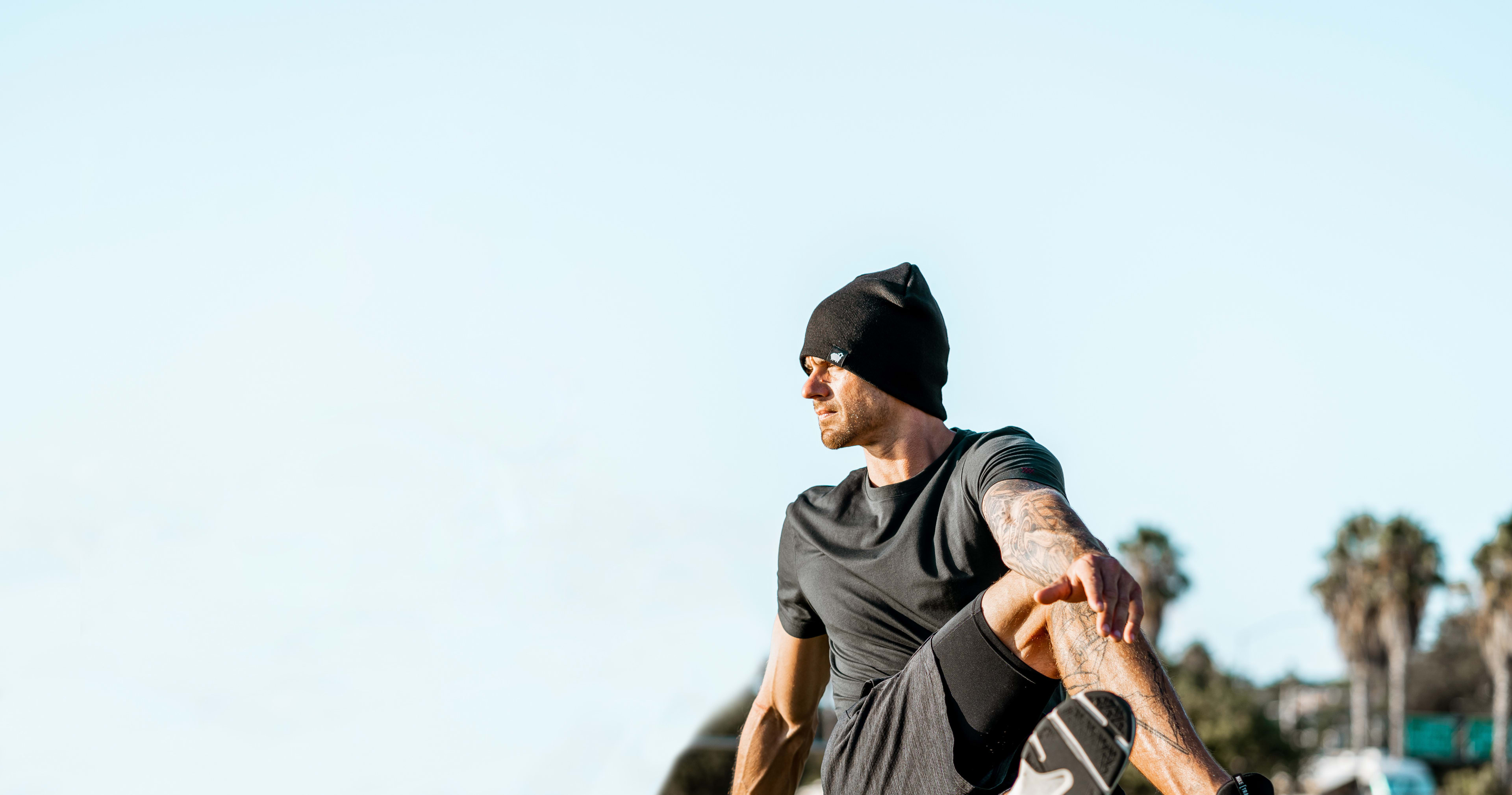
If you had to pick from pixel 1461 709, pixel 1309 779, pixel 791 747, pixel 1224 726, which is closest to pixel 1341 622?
pixel 1309 779

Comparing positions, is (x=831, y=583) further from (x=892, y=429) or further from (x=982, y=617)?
(x=982, y=617)

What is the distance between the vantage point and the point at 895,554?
3.67m

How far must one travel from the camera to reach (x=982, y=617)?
305 centimetres

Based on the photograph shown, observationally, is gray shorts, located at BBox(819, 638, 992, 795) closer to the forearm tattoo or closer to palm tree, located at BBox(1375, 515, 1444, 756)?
the forearm tattoo

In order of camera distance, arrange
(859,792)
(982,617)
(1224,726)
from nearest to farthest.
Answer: (982,617)
(859,792)
(1224,726)

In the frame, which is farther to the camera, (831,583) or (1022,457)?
(831,583)

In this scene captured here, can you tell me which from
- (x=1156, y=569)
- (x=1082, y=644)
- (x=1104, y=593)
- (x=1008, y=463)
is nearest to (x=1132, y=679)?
(x=1082, y=644)

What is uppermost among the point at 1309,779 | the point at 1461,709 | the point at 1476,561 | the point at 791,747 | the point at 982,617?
the point at 982,617

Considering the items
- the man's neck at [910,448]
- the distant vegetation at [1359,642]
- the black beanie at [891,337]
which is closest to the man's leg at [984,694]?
the man's neck at [910,448]

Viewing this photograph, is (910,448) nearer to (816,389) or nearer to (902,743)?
(816,389)

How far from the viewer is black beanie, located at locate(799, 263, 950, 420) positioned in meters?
3.80

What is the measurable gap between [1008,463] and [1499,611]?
38921 millimetres

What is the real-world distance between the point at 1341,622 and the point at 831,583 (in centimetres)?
4138

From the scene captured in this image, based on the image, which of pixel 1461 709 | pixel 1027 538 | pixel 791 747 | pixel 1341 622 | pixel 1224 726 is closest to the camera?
pixel 1027 538
